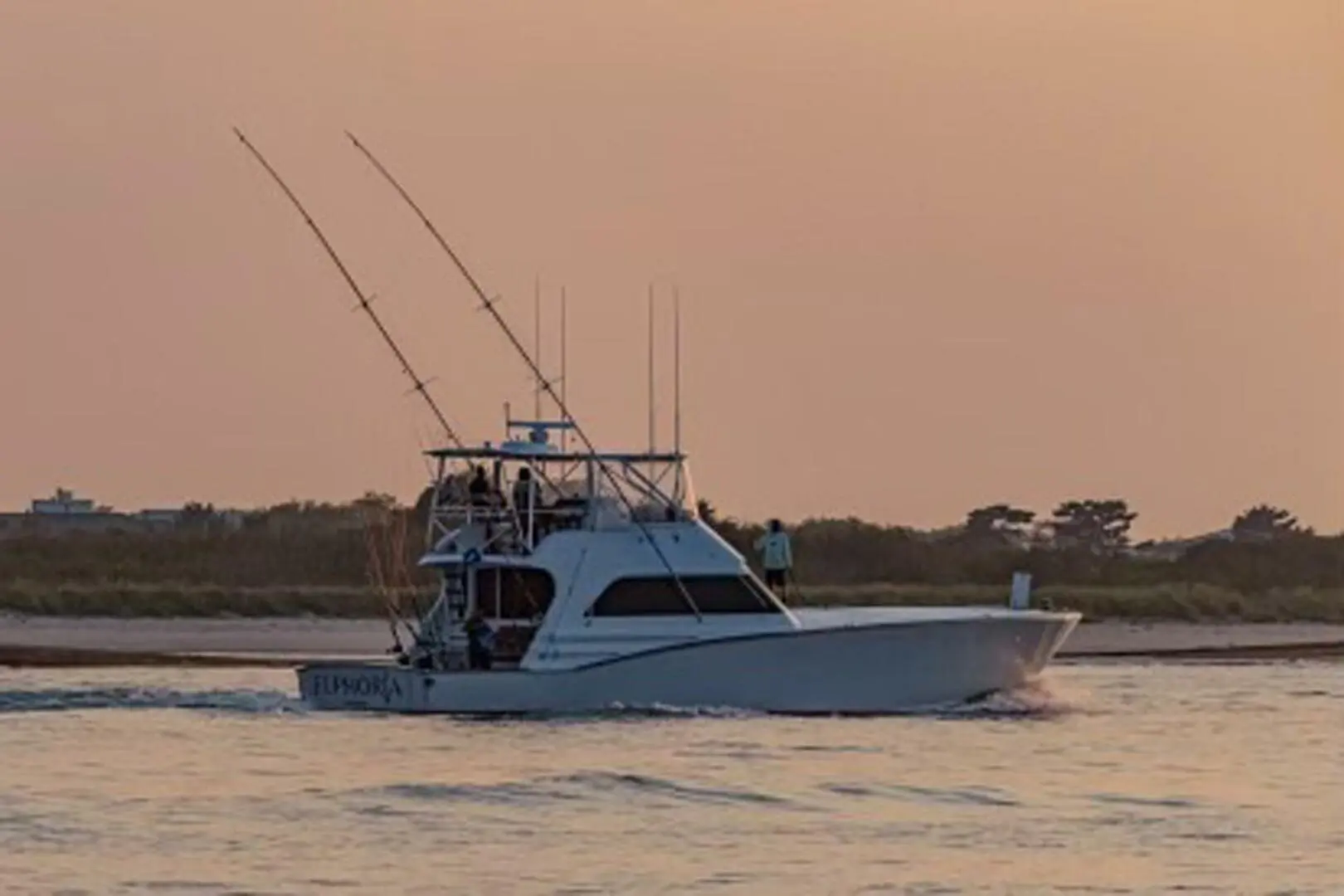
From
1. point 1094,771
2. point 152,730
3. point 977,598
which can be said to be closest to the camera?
point 1094,771

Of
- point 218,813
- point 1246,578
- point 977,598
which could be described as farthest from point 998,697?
point 1246,578

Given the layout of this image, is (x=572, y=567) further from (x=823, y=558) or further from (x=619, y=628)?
(x=823, y=558)

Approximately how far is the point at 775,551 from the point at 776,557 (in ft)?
0.29

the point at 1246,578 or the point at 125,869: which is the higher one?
the point at 1246,578

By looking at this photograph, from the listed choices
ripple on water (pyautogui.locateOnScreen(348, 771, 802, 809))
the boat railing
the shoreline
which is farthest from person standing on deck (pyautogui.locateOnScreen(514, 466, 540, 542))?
the shoreline

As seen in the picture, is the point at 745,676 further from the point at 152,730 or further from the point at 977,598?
the point at 977,598

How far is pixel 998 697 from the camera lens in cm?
5022

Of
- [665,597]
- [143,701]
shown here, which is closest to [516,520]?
[665,597]

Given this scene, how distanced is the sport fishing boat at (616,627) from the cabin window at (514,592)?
0.02 metres

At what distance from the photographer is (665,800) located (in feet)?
132

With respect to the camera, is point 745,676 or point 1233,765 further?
point 745,676

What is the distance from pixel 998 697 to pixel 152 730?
919 centimetres

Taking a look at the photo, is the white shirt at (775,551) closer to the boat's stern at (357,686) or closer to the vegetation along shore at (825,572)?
the boat's stern at (357,686)

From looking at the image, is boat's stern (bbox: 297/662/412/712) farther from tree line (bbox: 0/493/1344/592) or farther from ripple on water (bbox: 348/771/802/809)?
tree line (bbox: 0/493/1344/592)
